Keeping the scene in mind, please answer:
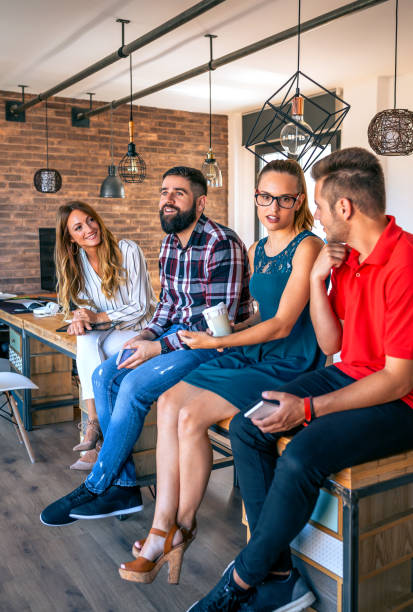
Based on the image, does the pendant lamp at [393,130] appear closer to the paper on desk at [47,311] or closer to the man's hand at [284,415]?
the paper on desk at [47,311]

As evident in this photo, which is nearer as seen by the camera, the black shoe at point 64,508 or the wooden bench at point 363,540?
the wooden bench at point 363,540

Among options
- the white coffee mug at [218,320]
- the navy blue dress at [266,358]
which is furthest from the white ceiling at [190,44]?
the white coffee mug at [218,320]

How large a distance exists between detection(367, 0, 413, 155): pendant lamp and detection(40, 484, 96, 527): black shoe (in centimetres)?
287

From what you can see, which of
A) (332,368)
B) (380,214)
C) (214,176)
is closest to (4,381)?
(332,368)

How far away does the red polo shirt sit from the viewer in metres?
1.51

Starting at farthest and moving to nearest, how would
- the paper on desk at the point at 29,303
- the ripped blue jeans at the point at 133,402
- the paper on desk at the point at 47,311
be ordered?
the paper on desk at the point at 29,303 < the paper on desk at the point at 47,311 < the ripped blue jeans at the point at 133,402

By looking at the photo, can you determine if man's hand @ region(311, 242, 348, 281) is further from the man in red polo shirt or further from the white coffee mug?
the white coffee mug

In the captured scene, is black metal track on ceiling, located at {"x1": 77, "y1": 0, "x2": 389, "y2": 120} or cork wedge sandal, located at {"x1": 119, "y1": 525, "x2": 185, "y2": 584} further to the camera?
black metal track on ceiling, located at {"x1": 77, "y1": 0, "x2": 389, "y2": 120}

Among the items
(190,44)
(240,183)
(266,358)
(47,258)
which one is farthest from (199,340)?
(240,183)

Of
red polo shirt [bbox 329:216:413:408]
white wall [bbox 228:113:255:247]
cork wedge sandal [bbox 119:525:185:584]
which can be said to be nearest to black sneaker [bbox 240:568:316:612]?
cork wedge sandal [bbox 119:525:185:584]

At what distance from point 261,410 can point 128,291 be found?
5.29 ft

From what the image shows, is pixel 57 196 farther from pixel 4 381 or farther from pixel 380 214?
pixel 380 214

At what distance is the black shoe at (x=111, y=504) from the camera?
7.37 ft

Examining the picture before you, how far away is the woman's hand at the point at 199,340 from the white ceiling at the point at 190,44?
2.77 m
